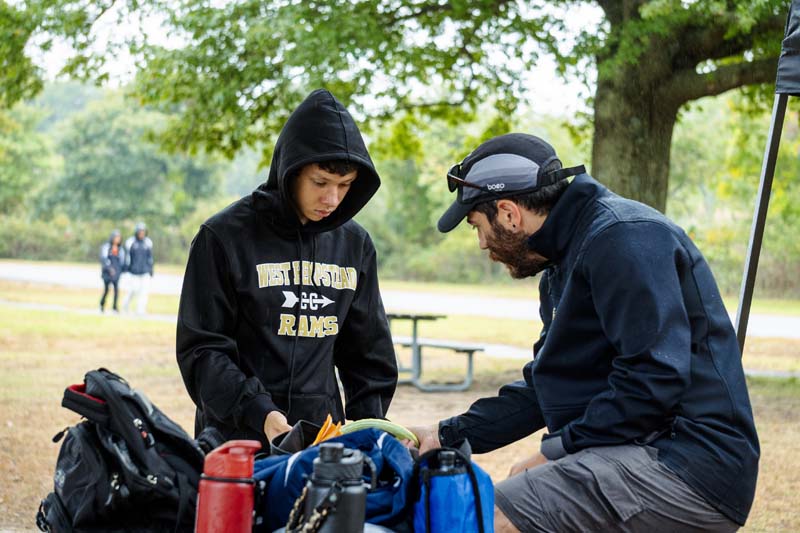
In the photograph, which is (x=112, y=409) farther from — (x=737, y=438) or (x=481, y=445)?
(x=737, y=438)

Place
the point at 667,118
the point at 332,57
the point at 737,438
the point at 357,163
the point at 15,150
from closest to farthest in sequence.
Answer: the point at 737,438
the point at 357,163
the point at 332,57
the point at 667,118
the point at 15,150

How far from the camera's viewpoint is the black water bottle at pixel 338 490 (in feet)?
7.27

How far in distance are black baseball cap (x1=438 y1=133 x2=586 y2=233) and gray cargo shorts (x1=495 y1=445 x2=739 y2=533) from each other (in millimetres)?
719

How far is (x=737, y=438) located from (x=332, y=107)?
1748 mm

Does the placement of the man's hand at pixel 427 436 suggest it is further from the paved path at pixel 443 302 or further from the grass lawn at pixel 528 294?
the grass lawn at pixel 528 294

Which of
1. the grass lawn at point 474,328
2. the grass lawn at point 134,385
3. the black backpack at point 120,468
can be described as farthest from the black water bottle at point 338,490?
the grass lawn at point 474,328

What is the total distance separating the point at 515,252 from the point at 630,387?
0.57m

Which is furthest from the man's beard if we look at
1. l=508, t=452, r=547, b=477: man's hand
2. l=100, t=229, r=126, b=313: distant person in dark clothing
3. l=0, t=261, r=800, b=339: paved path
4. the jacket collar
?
l=100, t=229, r=126, b=313: distant person in dark clothing

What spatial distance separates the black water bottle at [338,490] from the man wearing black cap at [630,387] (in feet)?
1.80

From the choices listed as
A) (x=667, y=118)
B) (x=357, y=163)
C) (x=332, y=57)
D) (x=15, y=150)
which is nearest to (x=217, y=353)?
(x=357, y=163)

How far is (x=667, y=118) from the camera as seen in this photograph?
39.6ft

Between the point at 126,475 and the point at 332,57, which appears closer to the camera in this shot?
the point at 126,475

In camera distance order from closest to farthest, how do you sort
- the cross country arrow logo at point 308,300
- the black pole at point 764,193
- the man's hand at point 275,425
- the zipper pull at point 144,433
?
the zipper pull at point 144,433 < the man's hand at point 275,425 < the cross country arrow logo at point 308,300 < the black pole at point 764,193

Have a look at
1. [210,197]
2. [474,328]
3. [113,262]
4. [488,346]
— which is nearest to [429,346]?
[488,346]
